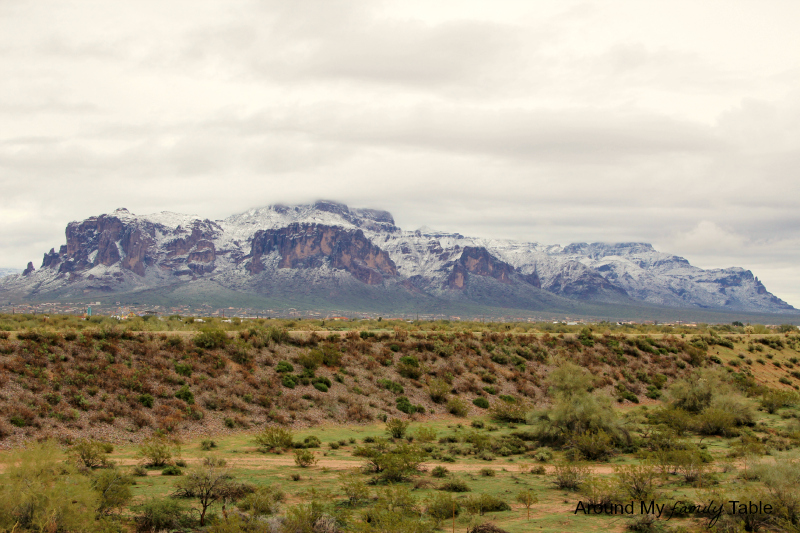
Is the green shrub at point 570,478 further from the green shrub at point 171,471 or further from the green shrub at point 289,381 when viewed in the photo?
the green shrub at point 289,381

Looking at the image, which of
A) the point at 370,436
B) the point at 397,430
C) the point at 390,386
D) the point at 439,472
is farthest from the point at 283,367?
the point at 439,472

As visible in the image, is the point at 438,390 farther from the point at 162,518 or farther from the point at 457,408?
the point at 162,518

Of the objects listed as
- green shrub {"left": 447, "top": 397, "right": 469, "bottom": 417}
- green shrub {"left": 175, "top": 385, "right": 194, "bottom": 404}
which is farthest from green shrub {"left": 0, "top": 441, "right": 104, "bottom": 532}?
green shrub {"left": 447, "top": 397, "right": 469, "bottom": 417}

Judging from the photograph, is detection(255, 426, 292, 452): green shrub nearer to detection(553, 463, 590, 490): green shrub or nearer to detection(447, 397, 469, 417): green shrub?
detection(553, 463, 590, 490): green shrub

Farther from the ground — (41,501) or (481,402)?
(41,501)

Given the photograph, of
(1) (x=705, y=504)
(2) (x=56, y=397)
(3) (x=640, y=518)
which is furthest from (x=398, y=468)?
(2) (x=56, y=397)

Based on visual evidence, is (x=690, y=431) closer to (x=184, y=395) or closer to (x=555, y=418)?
(x=555, y=418)

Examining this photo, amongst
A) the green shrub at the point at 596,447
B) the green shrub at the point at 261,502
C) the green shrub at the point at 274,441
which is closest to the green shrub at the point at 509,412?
the green shrub at the point at 596,447

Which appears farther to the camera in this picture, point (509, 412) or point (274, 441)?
point (509, 412)

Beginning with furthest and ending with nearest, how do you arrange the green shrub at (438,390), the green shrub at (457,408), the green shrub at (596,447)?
the green shrub at (438,390)
the green shrub at (457,408)
the green shrub at (596,447)

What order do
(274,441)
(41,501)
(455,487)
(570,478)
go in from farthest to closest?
(274,441), (570,478), (455,487), (41,501)

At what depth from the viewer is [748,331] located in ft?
250

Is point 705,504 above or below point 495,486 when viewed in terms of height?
above

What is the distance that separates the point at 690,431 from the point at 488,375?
625 inches
